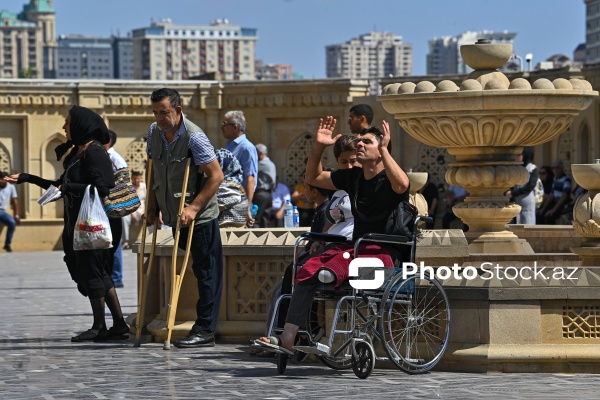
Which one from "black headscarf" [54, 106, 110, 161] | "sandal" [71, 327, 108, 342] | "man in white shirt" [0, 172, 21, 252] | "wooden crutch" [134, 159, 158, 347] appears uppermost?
"black headscarf" [54, 106, 110, 161]

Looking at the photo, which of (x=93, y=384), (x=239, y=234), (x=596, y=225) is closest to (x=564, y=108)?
(x=596, y=225)

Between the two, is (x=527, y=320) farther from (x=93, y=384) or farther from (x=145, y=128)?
(x=145, y=128)

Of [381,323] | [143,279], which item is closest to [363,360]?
[381,323]

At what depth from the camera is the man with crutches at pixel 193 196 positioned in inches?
399

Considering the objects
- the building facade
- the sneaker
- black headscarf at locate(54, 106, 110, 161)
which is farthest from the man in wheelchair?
the building facade

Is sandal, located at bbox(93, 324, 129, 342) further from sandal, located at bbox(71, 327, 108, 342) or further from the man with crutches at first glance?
the man with crutches

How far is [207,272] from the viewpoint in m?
10.1

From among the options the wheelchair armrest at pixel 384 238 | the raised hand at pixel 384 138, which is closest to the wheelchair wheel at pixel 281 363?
the wheelchair armrest at pixel 384 238

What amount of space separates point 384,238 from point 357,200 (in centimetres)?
42

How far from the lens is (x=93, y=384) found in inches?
332

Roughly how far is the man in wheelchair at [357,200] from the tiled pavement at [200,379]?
0.37m

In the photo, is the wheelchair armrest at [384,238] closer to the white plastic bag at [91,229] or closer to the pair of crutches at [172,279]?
the pair of crutches at [172,279]

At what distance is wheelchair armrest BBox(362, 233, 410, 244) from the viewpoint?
8648 millimetres

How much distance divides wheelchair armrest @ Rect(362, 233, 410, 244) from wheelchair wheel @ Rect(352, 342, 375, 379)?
609 mm
